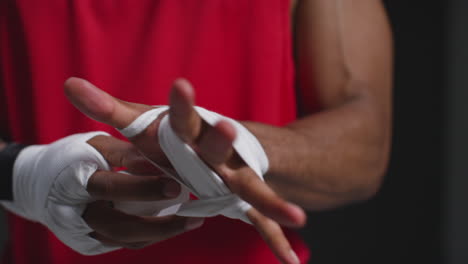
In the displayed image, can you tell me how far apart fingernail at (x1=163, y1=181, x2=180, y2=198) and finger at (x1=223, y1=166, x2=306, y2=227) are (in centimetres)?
6

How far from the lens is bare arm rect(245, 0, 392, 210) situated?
660 millimetres

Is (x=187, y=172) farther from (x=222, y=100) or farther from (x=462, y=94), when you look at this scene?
(x=462, y=94)

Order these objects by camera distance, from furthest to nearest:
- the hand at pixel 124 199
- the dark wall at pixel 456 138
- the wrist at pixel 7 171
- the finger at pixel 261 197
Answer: the dark wall at pixel 456 138 → the wrist at pixel 7 171 → the hand at pixel 124 199 → the finger at pixel 261 197

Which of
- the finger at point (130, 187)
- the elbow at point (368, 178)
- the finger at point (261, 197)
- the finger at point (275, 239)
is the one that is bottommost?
the elbow at point (368, 178)

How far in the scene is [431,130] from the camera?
150 centimetres

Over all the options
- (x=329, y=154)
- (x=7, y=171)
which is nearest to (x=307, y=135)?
(x=329, y=154)

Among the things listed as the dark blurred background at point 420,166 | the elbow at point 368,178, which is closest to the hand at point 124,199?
the elbow at point 368,178

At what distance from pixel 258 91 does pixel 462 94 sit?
3.25ft

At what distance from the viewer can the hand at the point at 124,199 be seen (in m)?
0.46

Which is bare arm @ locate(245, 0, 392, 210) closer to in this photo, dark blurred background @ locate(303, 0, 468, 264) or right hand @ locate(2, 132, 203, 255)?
right hand @ locate(2, 132, 203, 255)

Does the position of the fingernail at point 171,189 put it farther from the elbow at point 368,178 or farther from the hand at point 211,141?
the elbow at point 368,178

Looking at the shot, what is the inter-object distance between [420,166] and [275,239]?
1.25 meters

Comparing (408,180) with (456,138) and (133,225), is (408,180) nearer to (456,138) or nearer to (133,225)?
(456,138)

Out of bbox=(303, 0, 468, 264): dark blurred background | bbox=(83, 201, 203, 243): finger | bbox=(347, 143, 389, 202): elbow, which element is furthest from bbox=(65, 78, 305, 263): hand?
bbox=(303, 0, 468, 264): dark blurred background
